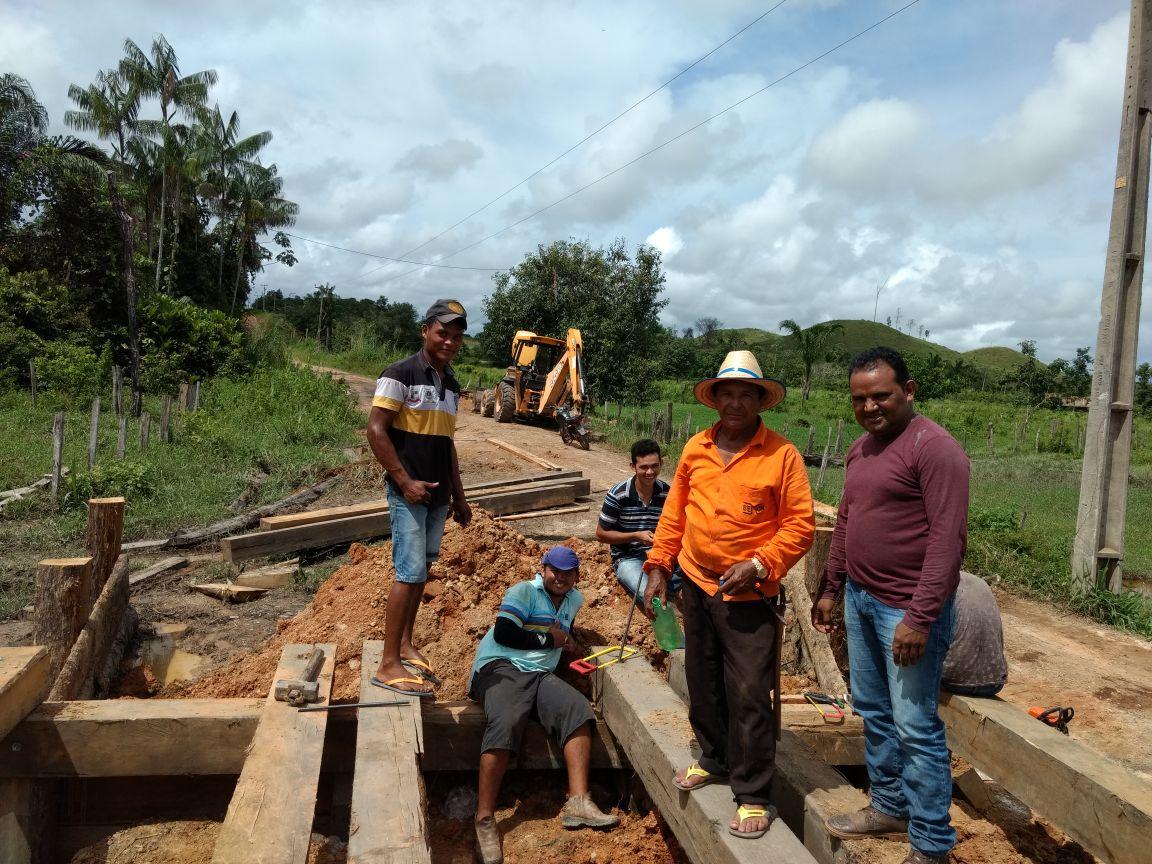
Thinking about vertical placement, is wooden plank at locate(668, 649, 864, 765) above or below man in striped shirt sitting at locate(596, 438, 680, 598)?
below

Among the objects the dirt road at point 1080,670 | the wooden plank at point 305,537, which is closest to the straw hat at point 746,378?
the dirt road at point 1080,670

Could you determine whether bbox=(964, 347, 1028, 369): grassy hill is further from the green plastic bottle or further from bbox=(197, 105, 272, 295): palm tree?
the green plastic bottle

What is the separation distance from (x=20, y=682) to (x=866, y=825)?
120 inches

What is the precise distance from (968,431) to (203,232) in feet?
105

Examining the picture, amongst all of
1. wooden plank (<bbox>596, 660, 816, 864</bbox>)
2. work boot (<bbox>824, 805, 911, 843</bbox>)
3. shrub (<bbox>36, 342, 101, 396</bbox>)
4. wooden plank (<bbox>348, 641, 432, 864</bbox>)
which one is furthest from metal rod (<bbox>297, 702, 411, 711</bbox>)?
shrub (<bbox>36, 342, 101, 396</bbox>)

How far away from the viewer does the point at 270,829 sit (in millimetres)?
2379

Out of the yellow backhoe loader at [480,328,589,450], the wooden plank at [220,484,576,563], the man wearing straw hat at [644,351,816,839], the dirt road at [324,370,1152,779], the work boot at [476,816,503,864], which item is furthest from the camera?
the yellow backhoe loader at [480,328,589,450]

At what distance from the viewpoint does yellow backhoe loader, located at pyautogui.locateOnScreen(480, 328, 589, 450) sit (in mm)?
15672

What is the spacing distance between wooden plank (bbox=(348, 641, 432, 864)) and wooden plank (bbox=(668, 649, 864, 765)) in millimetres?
1348

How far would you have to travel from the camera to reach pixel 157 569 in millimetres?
6773

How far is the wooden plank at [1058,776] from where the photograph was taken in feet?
8.10

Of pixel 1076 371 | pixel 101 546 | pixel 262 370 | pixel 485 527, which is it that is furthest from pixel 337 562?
pixel 1076 371

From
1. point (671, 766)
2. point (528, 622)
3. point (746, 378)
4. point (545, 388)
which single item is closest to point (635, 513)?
point (528, 622)

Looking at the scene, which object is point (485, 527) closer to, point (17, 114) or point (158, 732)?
point (158, 732)
